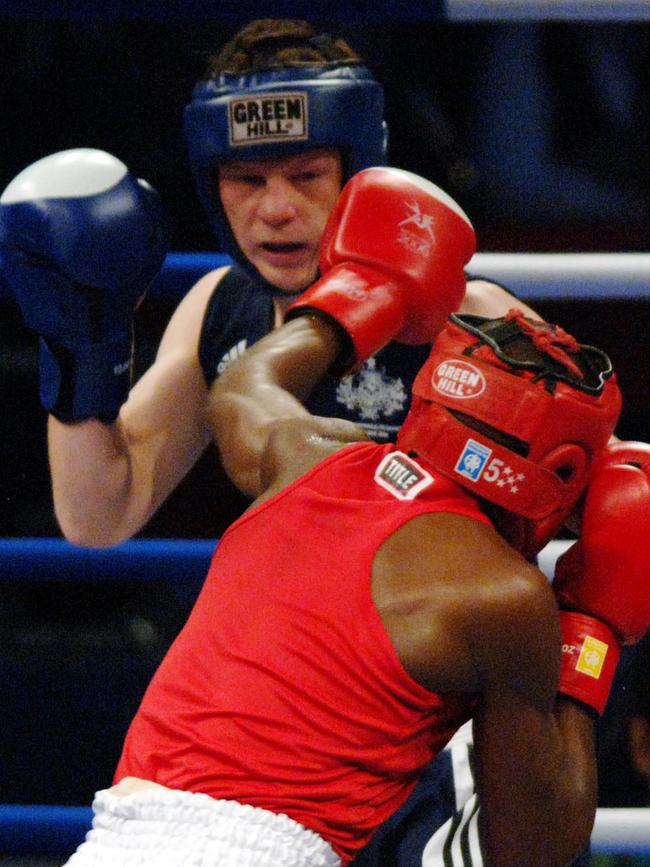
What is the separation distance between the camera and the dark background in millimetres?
2395

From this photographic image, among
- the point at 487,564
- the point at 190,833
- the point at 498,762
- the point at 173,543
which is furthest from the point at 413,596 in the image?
the point at 173,543

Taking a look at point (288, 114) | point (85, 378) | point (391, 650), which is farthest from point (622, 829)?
point (288, 114)

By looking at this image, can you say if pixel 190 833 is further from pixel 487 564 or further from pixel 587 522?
pixel 587 522

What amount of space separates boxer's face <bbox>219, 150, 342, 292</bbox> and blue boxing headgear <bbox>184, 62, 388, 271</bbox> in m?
0.03

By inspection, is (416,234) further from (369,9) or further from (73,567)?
(73,567)

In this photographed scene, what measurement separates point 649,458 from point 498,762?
1.27 ft

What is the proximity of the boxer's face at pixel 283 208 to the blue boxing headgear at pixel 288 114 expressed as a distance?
0.03 meters

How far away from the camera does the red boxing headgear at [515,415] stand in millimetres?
1271

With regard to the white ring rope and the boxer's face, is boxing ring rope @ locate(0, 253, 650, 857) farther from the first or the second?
the boxer's face

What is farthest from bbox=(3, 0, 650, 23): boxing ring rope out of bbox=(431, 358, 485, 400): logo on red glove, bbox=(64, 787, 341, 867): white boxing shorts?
bbox=(64, 787, 341, 867): white boxing shorts

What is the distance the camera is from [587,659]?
135cm

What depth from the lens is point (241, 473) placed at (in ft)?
4.71

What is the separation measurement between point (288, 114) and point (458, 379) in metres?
0.50

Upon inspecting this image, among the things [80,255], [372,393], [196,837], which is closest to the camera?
[196,837]
